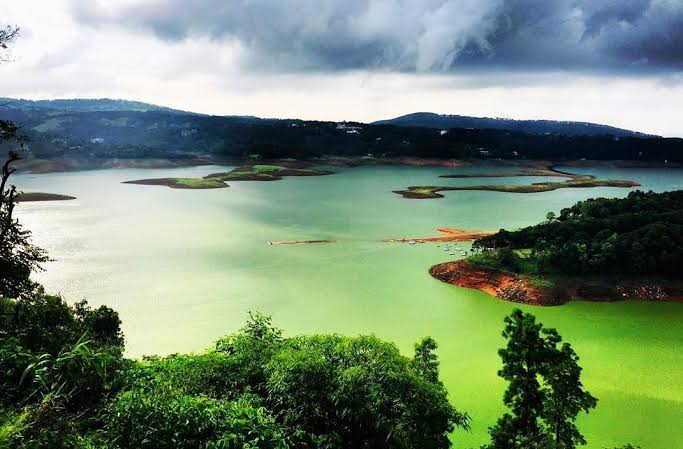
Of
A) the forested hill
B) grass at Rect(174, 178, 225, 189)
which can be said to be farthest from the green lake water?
the forested hill

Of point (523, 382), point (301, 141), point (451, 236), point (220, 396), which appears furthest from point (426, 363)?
point (301, 141)

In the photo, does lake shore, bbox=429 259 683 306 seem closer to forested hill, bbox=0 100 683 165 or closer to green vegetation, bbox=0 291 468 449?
green vegetation, bbox=0 291 468 449

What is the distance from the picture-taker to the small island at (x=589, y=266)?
26.5m

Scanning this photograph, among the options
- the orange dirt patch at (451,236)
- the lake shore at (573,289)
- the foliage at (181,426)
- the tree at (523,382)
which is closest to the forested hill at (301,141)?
the orange dirt patch at (451,236)

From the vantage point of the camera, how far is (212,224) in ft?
142

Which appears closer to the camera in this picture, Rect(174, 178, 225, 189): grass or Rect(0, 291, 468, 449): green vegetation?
Rect(0, 291, 468, 449): green vegetation

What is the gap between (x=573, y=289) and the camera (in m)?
26.7

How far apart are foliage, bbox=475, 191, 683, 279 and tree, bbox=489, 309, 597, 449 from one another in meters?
16.6

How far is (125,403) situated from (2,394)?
1.48 metres

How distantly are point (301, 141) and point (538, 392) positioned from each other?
110778 millimetres

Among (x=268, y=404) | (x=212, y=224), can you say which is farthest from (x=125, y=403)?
(x=212, y=224)

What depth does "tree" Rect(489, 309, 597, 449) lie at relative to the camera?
1123cm

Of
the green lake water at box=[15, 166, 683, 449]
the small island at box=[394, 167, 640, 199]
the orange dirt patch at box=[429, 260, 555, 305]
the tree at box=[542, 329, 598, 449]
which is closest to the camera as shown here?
the tree at box=[542, 329, 598, 449]

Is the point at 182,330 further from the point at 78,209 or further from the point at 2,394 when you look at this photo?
the point at 78,209
